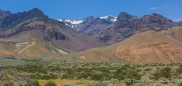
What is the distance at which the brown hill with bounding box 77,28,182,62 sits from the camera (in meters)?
163

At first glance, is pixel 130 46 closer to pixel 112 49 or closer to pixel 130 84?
pixel 112 49

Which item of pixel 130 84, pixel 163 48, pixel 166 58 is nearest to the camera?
pixel 130 84

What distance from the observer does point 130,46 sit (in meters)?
182

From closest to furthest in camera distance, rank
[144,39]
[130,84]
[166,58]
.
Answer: [130,84], [166,58], [144,39]

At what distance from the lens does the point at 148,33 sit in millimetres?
196875

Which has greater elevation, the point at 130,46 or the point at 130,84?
the point at 130,46

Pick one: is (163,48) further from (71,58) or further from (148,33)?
(71,58)

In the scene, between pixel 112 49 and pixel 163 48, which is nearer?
pixel 163 48

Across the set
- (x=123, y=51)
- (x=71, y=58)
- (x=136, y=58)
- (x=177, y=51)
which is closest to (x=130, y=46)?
(x=123, y=51)

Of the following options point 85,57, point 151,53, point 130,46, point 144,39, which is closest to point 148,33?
point 144,39

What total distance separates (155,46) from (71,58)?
2160 inches

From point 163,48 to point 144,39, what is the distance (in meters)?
19.0

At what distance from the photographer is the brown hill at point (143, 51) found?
16275 centimetres

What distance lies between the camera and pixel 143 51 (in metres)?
170
